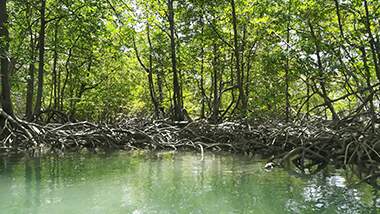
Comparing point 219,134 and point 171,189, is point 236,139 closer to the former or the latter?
point 219,134

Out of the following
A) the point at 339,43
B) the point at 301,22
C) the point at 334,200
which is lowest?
the point at 334,200

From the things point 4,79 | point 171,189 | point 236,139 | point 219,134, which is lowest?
point 171,189

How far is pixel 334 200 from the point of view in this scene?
13.6 feet

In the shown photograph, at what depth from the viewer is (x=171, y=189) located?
15.7ft

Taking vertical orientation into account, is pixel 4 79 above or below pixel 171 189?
above

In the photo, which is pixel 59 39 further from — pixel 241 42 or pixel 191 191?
pixel 191 191

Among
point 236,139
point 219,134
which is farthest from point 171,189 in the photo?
point 219,134

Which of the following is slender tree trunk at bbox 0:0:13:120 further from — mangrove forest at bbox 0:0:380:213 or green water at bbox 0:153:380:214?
green water at bbox 0:153:380:214

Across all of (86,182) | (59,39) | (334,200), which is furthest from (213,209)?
(59,39)

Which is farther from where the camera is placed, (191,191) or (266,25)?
(266,25)

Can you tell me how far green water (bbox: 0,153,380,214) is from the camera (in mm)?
3891

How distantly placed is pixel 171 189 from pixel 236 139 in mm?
4694

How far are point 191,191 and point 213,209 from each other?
0.86m

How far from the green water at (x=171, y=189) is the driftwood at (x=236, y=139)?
1.95 ft
